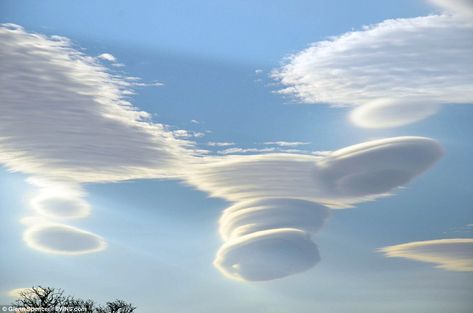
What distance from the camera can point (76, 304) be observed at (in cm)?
11331

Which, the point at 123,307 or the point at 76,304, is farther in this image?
the point at 123,307

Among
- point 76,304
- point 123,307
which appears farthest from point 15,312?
point 123,307

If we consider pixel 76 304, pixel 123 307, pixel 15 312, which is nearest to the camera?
pixel 15 312

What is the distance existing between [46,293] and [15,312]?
22.9ft

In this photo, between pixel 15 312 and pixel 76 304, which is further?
pixel 76 304

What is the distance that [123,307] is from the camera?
123812 mm

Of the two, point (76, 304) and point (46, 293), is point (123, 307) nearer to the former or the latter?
point (76, 304)

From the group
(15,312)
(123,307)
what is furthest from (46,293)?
(123,307)

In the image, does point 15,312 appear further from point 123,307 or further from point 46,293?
point 123,307

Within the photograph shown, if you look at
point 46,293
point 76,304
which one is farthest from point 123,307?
point 46,293

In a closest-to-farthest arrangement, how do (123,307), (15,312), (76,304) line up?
(15,312) < (76,304) < (123,307)

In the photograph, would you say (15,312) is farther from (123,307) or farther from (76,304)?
(123,307)

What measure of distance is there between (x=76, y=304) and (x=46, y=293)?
10415 millimetres

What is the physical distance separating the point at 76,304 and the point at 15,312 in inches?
619
